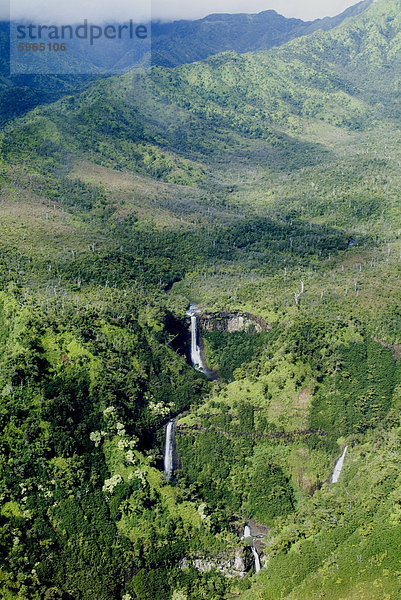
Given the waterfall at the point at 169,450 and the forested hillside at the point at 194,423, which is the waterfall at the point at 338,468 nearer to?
the forested hillside at the point at 194,423

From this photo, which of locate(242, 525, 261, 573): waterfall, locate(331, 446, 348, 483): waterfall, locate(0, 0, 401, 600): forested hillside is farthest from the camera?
locate(331, 446, 348, 483): waterfall

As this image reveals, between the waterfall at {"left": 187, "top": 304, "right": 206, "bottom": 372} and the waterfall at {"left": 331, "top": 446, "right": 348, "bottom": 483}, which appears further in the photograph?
the waterfall at {"left": 187, "top": 304, "right": 206, "bottom": 372}

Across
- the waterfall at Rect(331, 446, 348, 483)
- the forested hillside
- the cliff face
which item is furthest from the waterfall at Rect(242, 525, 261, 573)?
the cliff face

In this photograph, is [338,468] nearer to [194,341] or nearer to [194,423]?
[194,423]

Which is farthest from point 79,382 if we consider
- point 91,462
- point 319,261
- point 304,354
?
point 319,261

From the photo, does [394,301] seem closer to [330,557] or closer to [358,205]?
[330,557]

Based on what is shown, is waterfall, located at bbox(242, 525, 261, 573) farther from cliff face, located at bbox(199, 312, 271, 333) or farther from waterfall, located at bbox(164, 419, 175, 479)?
cliff face, located at bbox(199, 312, 271, 333)
